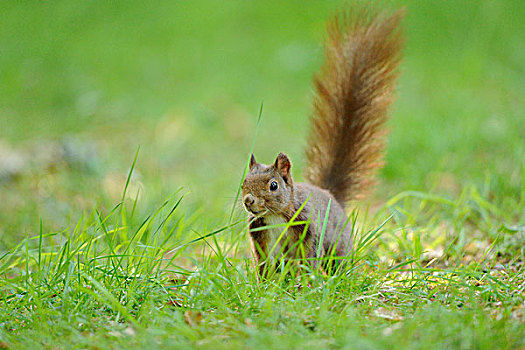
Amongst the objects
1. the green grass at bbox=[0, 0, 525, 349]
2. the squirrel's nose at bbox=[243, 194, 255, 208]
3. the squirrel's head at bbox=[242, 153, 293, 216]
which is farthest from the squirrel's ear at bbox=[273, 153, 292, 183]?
the green grass at bbox=[0, 0, 525, 349]

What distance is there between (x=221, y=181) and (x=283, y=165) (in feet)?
7.45

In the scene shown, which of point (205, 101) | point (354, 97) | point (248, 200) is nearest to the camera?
point (248, 200)

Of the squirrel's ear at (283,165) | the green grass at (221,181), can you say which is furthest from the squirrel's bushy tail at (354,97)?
the squirrel's ear at (283,165)

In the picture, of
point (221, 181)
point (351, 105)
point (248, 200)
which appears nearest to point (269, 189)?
point (248, 200)

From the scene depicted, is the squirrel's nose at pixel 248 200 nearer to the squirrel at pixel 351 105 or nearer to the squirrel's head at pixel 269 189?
the squirrel's head at pixel 269 189

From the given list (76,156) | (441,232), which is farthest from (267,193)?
(76,156)

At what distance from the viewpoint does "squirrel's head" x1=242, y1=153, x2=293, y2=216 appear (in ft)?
8.05

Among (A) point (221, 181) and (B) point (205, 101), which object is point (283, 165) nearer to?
(A) point (221, 181)

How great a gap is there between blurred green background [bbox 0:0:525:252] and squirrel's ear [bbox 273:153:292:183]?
592mm

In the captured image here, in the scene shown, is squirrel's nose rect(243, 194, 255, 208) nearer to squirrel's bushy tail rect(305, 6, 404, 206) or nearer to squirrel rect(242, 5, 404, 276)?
squirrel rect(242, 5, 404, 276)

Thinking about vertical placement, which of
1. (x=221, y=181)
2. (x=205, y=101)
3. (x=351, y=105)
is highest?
(x=205, y=101)

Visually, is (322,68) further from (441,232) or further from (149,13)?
(149,13)

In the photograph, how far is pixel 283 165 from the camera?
251 centimetres

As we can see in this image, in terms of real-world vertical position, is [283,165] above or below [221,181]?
above
